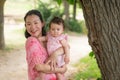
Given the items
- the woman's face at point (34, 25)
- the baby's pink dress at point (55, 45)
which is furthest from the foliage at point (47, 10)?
the woman's face at point (34, 25)

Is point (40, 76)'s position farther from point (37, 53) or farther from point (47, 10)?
point (47, 10)

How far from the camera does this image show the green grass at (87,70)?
33.8 feet

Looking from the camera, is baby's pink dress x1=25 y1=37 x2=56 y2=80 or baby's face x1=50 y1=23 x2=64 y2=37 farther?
baby's face x1=50 y1=23 x2=64 y2=37

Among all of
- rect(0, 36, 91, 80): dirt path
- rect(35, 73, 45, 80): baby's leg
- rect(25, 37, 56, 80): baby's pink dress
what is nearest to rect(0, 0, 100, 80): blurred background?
rect(0, 36, 91, 80): dirt path

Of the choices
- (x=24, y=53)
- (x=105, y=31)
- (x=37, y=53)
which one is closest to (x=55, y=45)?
(x=37, y=53)

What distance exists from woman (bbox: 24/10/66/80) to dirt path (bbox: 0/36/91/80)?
7.21m

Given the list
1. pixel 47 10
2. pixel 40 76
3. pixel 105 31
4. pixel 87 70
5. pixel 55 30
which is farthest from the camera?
pixel 47 10

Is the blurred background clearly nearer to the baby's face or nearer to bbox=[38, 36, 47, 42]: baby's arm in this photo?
the baby's face

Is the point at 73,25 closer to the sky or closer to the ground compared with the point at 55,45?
closer to the ground

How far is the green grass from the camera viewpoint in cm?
1030

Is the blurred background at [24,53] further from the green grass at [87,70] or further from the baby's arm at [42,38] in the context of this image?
the baby's arm at [42,38]

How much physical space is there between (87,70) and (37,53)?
8.63m

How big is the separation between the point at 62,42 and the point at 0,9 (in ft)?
38.7

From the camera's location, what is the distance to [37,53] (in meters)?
3.21
